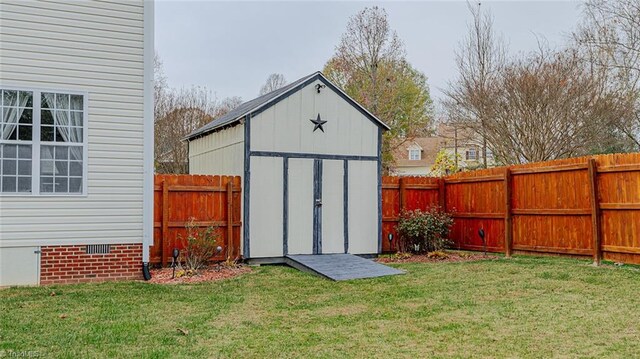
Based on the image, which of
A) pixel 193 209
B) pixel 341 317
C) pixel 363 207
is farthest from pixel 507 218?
pixel 193 209

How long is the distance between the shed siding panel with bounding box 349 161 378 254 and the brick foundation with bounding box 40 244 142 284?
15.3 ft

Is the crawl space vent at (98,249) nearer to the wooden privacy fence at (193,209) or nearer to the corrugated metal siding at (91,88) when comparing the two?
the corrugated metal siding at (91,88)

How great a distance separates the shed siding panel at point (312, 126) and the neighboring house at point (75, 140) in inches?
106

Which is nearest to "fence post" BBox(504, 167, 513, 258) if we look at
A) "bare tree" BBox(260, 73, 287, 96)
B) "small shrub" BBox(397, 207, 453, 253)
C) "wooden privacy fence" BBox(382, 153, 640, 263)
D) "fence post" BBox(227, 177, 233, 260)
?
"wooden privacy fence" BBox(382, 153, 640, 263)

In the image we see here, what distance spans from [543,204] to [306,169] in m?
4.88

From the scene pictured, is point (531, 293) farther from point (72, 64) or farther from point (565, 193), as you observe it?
point (72, 64)

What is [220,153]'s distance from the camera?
11547 mm

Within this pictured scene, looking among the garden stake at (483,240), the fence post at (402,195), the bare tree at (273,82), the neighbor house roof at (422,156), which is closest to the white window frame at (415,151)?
the neighbor house roof at (422,156)

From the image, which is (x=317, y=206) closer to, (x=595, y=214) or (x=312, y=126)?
(x=312, y=126)

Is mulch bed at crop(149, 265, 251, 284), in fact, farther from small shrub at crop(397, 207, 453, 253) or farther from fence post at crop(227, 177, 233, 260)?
small shrub at crop(397, 207, 453, 253)

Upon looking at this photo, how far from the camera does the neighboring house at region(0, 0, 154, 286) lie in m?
7.56

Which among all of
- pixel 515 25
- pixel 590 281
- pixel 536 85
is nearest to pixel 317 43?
pixel 515 25

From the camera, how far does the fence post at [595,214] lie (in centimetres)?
897

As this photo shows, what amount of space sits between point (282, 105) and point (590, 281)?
6482mm
